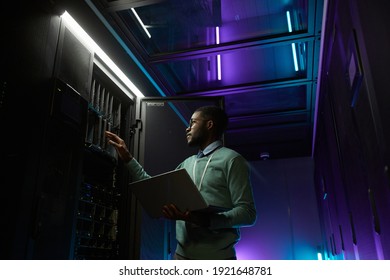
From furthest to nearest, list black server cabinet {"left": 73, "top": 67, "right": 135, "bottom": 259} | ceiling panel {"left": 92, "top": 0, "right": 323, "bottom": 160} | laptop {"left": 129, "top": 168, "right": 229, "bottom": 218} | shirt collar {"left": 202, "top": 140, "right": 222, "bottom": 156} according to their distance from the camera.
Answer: ceiling panel {"left": 92, "top": 0, "right": 323, "bottom": 160}, black server cabinet {"left": 73, "top": 67, "right": 135, "bottom": 259}, shirt collar {"left": 202, "top": 140, "right": 222, "bottom": 156}, laptop {"left": 129, "top": 168, "right": 229, "bottom": 218}

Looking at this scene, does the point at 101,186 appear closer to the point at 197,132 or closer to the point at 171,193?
the point at 197,132

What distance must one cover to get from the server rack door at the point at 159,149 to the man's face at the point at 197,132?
67 cm

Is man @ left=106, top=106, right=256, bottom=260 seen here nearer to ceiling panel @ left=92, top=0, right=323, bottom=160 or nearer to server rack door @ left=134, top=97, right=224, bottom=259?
server rack door @ left=134, top=97, right=224, bottom=259

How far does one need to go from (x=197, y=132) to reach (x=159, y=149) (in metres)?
0.77

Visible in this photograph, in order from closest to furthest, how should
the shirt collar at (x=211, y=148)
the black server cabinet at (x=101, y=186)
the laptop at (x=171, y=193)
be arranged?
the laptop at (x=171, y=193), the shirt collar at (x=211, y=148), the black server cabinet at (x=101, y=186)

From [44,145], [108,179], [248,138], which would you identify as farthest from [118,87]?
[248,138]

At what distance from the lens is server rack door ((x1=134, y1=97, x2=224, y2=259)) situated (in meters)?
2.38

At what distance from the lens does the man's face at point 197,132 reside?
1.91 metres

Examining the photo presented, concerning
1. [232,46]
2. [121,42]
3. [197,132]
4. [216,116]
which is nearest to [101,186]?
[197,132]

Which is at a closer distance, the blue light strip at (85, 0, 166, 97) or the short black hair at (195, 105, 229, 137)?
the short black hair at (195, 105, 229, 137)

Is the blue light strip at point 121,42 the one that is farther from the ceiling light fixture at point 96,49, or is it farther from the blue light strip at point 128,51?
the ceiling light fixture at point 96,49

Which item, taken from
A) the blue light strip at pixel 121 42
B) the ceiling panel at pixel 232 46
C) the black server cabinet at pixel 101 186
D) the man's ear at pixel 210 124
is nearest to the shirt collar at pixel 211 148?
the man's ear at pixel 210 124

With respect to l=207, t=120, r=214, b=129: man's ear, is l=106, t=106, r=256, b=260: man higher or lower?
lower

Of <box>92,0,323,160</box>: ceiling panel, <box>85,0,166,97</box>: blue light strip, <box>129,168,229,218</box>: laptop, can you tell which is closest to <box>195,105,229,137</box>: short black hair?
<box>129,168,229,218</box>: laptop
